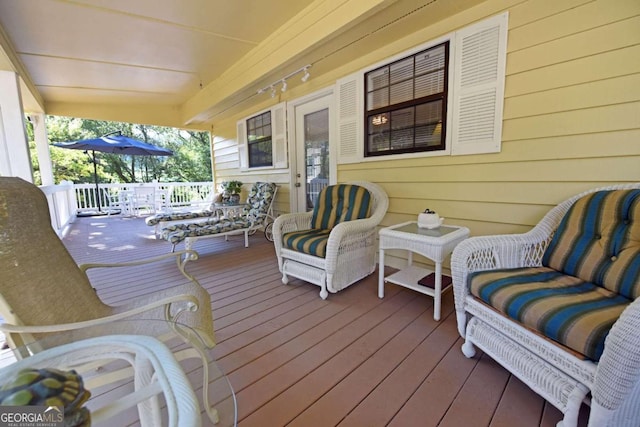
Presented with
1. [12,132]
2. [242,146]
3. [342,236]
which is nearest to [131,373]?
[342,236]

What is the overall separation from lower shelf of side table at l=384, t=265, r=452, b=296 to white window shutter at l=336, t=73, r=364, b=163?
56.3 inches

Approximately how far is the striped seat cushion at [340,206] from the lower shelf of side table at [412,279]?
0.68 m

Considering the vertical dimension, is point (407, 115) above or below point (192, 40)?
below

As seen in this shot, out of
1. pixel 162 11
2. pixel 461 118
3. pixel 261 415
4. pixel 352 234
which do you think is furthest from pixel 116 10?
pixel 261 415

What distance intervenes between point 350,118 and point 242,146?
118 inches

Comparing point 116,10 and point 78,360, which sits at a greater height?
point 116,10

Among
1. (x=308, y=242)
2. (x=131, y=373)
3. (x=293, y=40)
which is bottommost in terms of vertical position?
(x=131, y=373)

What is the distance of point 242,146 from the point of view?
553 centimetres

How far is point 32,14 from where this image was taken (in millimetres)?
2725

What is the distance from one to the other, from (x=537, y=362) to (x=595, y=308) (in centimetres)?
34

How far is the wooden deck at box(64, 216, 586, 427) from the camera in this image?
125 cm

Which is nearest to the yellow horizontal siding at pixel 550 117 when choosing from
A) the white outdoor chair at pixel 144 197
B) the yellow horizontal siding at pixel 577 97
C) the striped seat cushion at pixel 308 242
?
the yellow horizontal siding at pixel 577 97

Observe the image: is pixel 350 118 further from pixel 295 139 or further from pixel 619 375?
pixel 619 375

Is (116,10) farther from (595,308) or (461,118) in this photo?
(595,308)
